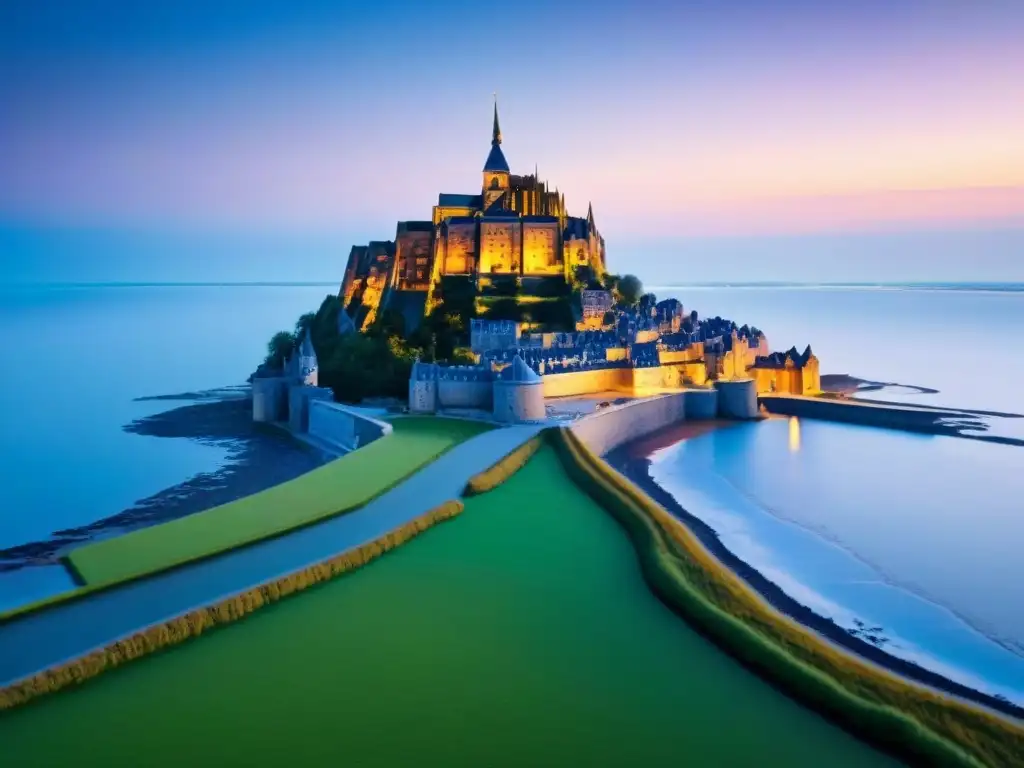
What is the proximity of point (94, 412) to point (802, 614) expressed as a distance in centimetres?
3006

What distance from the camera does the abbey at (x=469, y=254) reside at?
41.5 meters

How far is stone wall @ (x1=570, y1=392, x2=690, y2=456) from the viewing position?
82.1ft

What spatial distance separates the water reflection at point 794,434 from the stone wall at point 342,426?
1241 centimetres

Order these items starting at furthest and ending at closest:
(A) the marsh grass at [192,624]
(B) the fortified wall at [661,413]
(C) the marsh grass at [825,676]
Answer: (B) the fortified wall at [661,413] < (A) the marsh grass at [192,624] < (C) the marsh grass at [825,676]

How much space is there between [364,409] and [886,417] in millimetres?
18070

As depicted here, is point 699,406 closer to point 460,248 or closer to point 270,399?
point 460,248

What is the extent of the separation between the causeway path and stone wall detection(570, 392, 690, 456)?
25.9 feet

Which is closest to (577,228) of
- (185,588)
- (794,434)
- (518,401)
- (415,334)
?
(415,334)

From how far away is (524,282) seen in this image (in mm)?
40719

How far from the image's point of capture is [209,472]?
24.2 metres

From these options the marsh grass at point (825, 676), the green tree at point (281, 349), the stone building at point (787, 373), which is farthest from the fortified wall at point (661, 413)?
the green tree at point (281, 349)

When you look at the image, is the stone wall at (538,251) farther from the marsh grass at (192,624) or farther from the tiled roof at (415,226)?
the marsh grass at (192,624)

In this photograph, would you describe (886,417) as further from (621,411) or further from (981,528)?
(981,528)

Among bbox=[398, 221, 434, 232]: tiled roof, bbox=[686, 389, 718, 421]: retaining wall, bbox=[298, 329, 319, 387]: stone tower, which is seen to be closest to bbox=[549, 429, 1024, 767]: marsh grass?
→ bbox=[686, 389, 718, 421]: retaining wall
